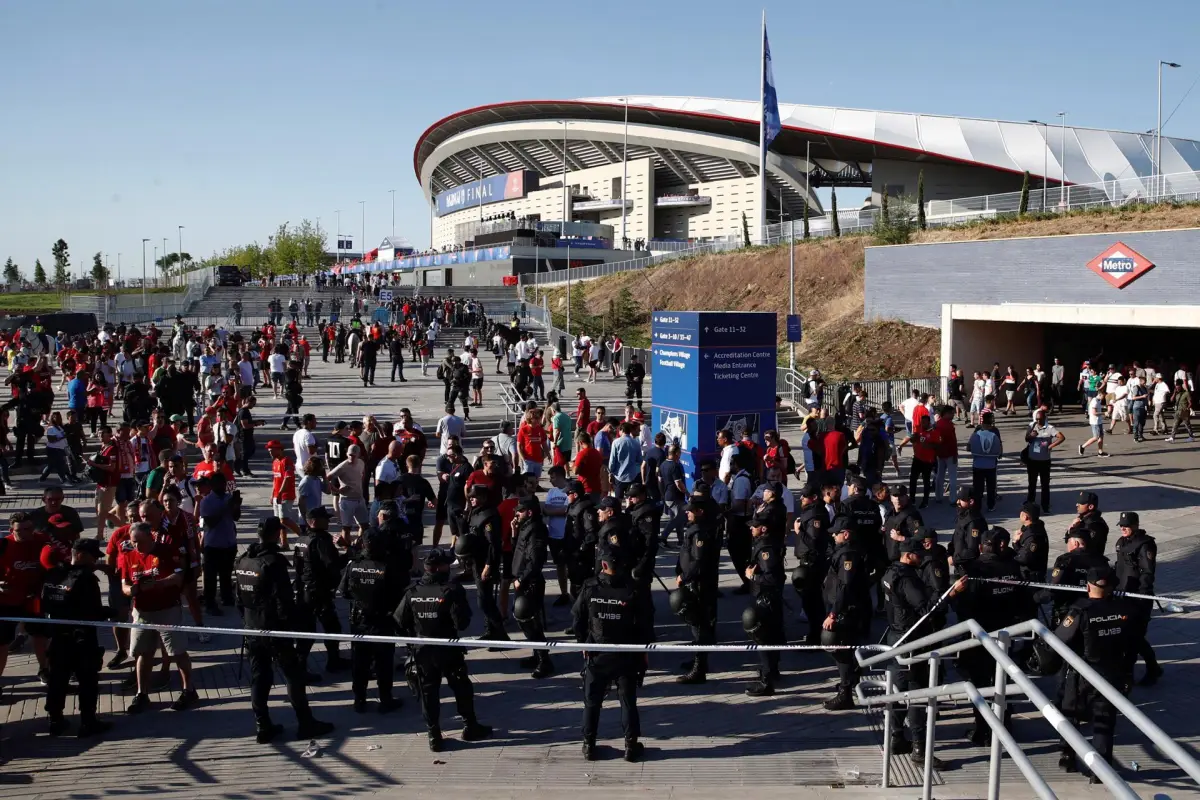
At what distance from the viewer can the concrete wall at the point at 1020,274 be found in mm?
22469

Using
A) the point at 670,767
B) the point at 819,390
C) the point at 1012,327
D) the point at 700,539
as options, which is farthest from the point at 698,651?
the point at 1012,327

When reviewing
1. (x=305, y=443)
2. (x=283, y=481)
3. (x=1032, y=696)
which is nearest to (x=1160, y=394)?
(x=305, y=443)

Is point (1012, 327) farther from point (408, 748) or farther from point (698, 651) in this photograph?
point (408, 748)

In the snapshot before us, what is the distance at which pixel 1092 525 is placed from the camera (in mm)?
8703

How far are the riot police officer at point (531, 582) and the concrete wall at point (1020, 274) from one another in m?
19.3

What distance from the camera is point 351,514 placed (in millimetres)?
11383

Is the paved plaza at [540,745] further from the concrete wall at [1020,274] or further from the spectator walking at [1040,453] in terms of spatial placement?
the concrete wall at [1020,274]

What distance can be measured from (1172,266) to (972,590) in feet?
60.5

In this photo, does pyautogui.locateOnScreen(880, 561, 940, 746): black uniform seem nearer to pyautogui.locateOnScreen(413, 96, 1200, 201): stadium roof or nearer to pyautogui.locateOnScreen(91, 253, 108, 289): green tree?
pyautogui.locateOnScreen(413, 96, 1200, 201): stadium roof

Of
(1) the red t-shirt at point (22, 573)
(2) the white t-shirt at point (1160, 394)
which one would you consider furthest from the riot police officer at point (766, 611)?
(2) the white t-shirt at point (1160, 394)

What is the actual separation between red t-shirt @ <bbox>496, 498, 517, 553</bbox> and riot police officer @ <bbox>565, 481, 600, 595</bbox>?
54 centimetres

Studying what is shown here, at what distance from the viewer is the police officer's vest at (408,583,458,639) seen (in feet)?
22.7

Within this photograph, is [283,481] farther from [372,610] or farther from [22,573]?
[372,610]

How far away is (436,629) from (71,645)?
2.61 meters
